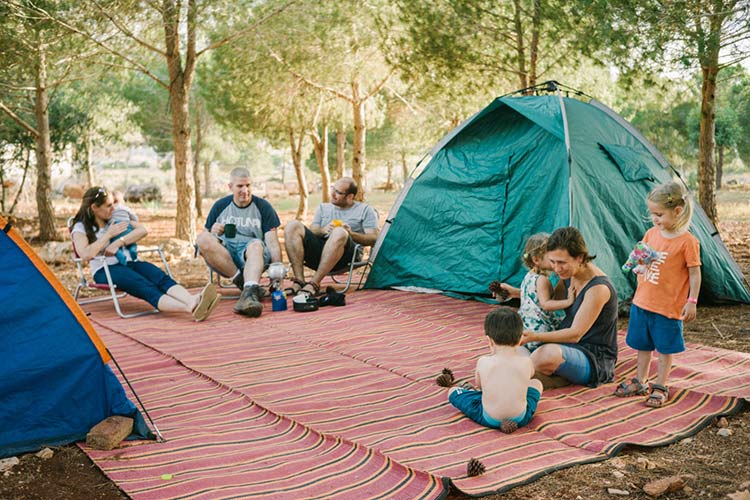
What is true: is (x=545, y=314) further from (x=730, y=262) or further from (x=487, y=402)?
(x=730, y=262)

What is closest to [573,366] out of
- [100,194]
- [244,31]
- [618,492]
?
[618,492]

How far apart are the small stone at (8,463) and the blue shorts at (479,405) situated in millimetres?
1825

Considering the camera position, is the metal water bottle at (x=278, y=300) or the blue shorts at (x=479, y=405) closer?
the blue shorts at (x=479, y=405)

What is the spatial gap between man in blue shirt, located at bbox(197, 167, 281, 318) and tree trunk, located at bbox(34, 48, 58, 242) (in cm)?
598

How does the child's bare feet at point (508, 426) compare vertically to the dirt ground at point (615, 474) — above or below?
above

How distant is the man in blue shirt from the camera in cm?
589

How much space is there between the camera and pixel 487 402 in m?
3.04

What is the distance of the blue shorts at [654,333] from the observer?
329cm

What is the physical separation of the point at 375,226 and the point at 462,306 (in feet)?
3.90

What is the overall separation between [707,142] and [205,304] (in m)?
6.34

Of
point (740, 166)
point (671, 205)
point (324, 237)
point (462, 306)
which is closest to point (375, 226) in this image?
point (324, 237)

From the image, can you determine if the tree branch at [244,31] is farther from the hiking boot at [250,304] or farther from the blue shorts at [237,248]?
the hiking boot at [250,304]

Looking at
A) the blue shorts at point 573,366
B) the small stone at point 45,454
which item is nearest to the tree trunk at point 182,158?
the small stone at point 45,454

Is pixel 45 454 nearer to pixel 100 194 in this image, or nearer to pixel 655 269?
pixel 655 269
